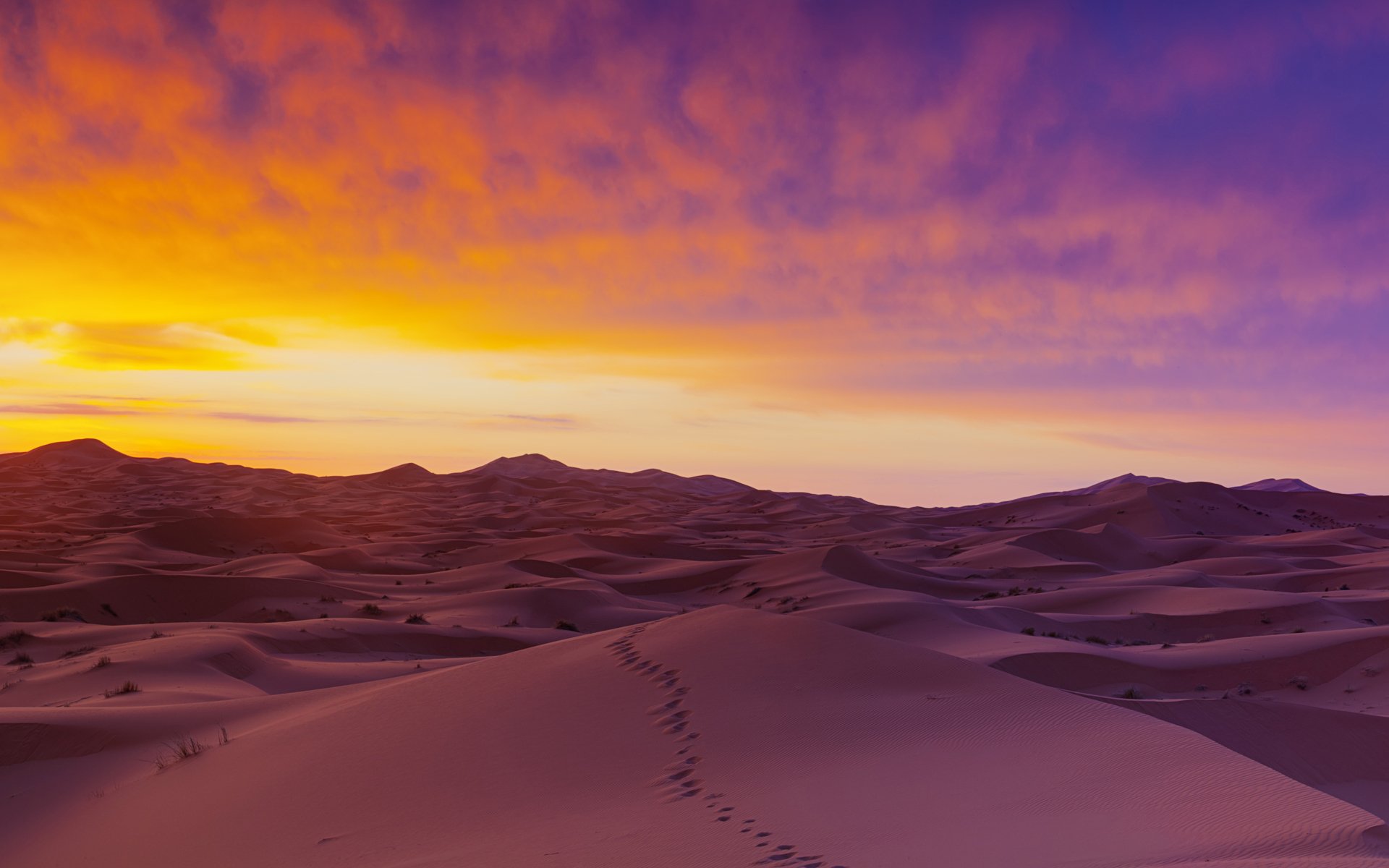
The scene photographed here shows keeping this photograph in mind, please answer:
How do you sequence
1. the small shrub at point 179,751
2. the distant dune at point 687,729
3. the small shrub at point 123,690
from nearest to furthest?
the distant dune at point 687,729 < the small shrub at point 179,751 < the small shrub at point 123,690

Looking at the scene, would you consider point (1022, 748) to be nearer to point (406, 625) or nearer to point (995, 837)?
point (995, 837)

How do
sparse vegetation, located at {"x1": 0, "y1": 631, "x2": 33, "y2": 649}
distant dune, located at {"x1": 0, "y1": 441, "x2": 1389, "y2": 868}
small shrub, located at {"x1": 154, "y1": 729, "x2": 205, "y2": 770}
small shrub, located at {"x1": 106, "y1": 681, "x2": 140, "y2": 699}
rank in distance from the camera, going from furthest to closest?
sparse vegetation, located at {"x1": 0, "y1": 631, "x2": 33, "y2": 649}
small shrub, located at {"x1": 106, "y1": 681, "x2": 140, "y2": 699}
small shrub, located at {"x1": 154, "y1": 729, "x2": 205, "y2": 770}
distant dune, located at {"x1": 0, "y1": 441, "x2": 1389, "y2": 868}

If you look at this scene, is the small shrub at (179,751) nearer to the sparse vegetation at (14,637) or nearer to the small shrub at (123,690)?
the small shrub at (123,690)

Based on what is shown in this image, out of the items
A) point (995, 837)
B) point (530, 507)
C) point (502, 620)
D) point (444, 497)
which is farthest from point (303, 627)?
point (444, 497)

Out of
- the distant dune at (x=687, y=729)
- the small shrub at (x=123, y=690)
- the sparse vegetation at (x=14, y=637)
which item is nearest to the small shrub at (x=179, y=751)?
the distant dune at (x=687, y=729)

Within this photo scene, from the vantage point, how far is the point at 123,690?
11.6m

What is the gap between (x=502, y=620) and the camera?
71.2 feet

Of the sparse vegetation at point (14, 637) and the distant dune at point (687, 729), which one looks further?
the sparse vegetation at point (14, 637)

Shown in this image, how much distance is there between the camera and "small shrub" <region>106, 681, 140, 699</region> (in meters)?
11.6

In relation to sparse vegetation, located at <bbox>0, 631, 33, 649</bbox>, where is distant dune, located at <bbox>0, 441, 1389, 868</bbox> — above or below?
above

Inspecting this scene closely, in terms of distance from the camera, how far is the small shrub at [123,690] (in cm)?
1155

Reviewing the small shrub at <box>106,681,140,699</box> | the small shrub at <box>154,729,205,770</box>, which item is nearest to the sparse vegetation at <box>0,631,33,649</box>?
the small shrub at <box>106,681,140,699</box>

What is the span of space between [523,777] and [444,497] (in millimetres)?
71027

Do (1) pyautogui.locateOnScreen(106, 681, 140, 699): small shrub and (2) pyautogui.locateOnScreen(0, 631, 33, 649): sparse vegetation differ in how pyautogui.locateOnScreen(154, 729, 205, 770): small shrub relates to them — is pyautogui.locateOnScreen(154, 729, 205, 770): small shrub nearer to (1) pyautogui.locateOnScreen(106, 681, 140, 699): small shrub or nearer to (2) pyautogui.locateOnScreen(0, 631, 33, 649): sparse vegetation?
(1) pyautogui.locateOnScreen(106, 681, 140, 699): small shrub
